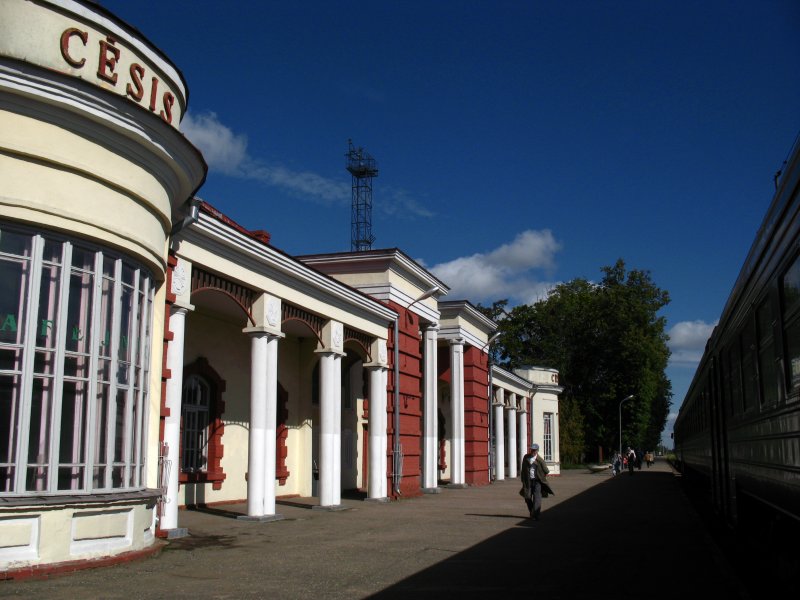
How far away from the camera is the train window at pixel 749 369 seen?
8.78 m

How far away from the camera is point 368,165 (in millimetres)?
42750

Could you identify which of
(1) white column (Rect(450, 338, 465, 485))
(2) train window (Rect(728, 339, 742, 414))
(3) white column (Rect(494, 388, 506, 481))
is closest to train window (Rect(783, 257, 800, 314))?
(2) train window (Rect(728, 339, 742, 414))

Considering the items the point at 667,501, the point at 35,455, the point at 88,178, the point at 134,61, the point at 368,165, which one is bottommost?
the point at 667,501

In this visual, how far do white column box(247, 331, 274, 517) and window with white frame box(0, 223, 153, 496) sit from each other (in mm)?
4885

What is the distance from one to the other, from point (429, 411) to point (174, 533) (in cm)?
1465

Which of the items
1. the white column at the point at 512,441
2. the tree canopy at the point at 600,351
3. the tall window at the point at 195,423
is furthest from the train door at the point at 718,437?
the tree canopy at the point at 600,351

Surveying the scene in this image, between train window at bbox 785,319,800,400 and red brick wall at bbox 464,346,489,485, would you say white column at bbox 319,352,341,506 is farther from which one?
train window at bbox 785,319,800,400

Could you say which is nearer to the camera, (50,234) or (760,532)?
(50,234)

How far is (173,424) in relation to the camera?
12344mm

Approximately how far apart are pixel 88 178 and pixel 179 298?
341 centimetres

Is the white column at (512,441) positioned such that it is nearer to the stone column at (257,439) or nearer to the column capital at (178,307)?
the stone column at (257,439)

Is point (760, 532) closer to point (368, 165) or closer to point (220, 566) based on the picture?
point (220, 566)

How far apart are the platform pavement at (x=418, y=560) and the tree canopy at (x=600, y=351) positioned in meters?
43.8

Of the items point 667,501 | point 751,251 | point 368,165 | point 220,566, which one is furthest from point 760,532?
point 368,165
